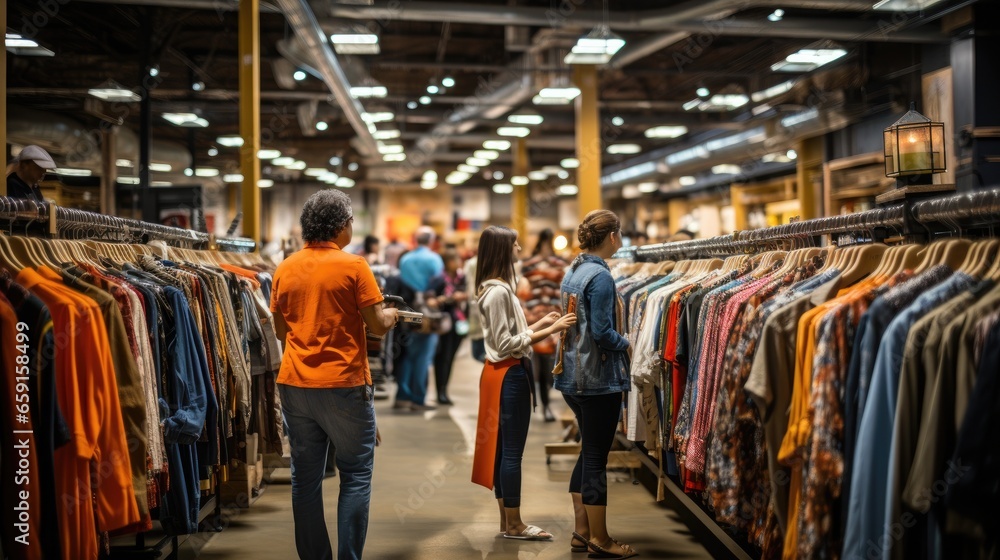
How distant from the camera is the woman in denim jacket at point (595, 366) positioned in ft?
12.6

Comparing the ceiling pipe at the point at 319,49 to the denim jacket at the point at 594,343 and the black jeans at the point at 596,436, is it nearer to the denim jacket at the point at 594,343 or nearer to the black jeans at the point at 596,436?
the denim jacket at the point at 594,343

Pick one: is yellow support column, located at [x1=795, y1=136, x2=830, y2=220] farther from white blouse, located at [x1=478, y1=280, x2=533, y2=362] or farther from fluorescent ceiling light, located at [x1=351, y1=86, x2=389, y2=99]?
white blouse, located at [x1=478, y1=280, x2=533, y2=362]

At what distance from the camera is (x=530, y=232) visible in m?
28.0

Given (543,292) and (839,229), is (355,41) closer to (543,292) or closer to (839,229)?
(543,292)

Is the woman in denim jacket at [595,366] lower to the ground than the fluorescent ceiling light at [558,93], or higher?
lower

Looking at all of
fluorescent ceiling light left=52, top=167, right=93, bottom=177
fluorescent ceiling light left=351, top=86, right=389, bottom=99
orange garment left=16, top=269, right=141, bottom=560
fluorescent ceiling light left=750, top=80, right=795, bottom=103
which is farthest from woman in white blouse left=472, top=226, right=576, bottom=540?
fluorescent ceiling light left=52, top=167, right=93, bottom=177

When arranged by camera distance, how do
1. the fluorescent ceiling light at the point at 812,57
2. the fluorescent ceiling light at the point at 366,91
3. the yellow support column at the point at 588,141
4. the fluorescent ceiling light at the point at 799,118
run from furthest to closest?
1. the fluorescent ceiling light at the point at 799,118
2. the fluorescent ceiling light at the point at 366,91
3. the yellow support column at the point at 588,141
4. the fluorescent ceiling light at the point at 812,57

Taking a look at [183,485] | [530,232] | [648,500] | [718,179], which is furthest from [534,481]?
[530,232]

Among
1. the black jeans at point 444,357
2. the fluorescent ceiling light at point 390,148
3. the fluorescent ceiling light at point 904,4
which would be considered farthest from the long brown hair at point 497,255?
the fluorescent ceiling light at point 390,148

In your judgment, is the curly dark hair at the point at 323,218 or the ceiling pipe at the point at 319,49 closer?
the curly dark hair at the point at 323,218

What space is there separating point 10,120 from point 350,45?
474cm

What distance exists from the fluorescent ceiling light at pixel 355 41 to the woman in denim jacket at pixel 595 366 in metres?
5.12

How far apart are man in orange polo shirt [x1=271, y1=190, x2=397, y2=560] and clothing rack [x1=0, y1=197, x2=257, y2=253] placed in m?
0.74

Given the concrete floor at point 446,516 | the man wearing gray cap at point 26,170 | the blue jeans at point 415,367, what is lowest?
the concrete floor at point 446,516
